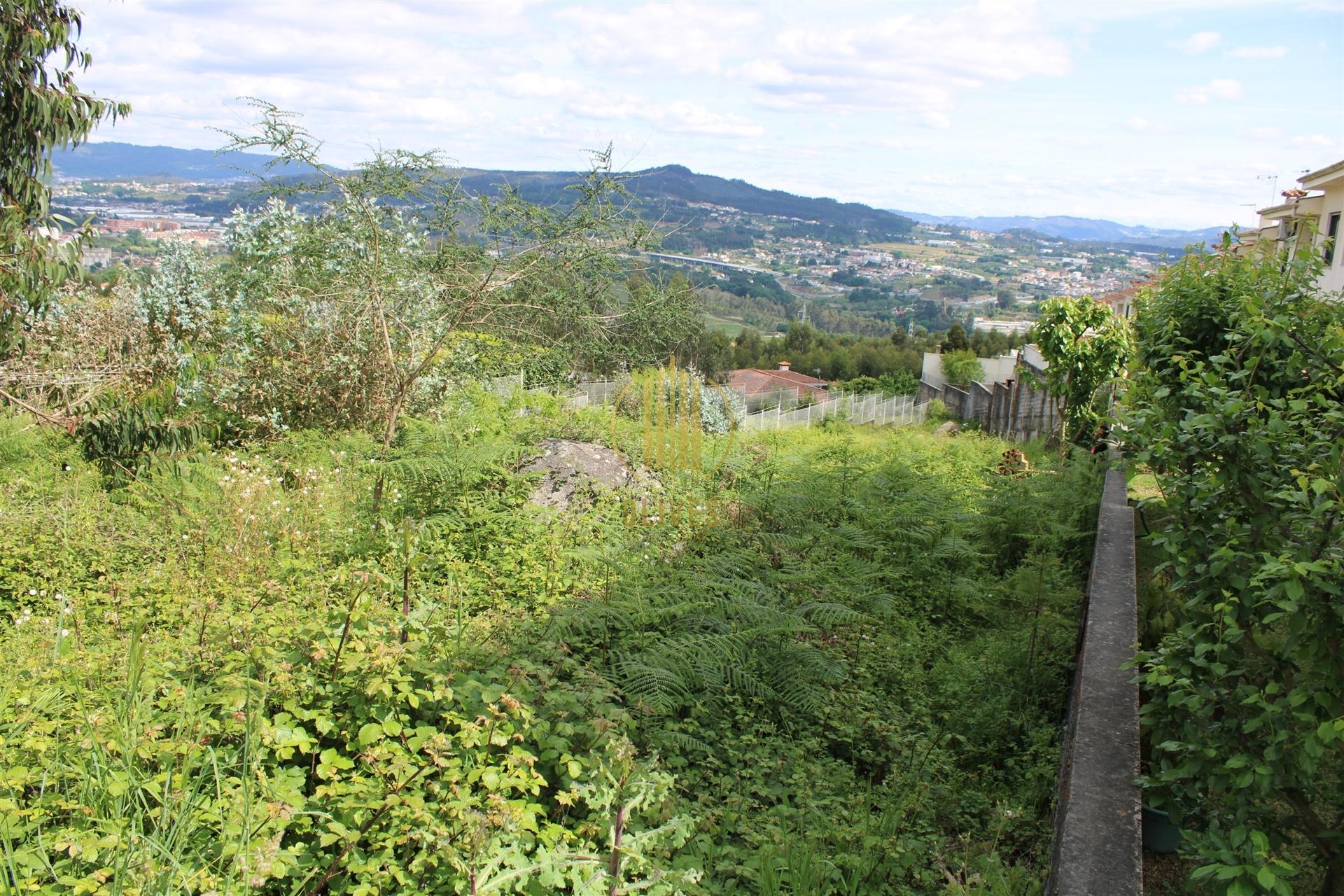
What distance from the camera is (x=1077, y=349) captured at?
13.0 metres

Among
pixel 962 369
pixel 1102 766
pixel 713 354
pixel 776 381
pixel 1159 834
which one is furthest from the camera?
pixel 713 354

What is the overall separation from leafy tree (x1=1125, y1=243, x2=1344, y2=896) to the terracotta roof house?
2968 cm

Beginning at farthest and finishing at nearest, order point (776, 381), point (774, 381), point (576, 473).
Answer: point (776, 381) < point (774, 381) < point (576, 473)

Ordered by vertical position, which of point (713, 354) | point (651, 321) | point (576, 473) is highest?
point (651, 321)

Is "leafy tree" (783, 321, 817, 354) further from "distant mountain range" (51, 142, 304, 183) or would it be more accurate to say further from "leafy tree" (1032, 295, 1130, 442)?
"distant mountain range" (51, 142, 304, 183)

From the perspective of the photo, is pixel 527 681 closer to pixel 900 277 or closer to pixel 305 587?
pixel 305 587

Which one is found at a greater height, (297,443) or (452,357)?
(452,357)

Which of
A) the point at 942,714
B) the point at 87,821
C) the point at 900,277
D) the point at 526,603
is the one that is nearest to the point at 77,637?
the point at 87,821

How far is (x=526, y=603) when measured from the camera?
4.75 meters

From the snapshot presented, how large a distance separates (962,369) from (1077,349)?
2489 centimetres

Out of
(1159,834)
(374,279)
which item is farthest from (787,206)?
(1159,834)

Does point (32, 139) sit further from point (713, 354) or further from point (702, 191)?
point (702, 191)

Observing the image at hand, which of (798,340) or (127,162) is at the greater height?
(127,162)

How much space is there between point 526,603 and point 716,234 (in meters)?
81.6
